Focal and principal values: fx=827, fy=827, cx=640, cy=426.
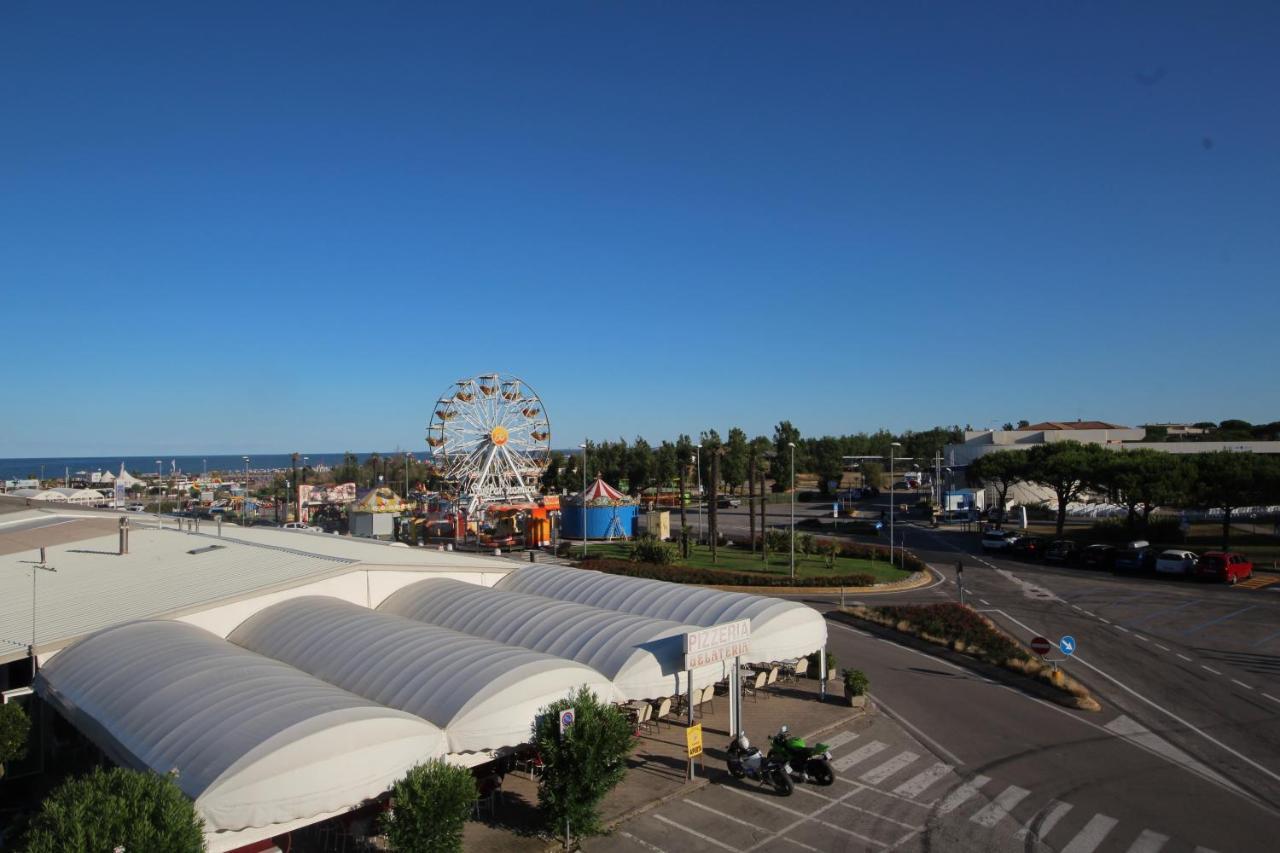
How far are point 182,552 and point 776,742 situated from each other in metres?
22.2

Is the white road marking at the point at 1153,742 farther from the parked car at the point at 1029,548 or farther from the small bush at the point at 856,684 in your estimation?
the parked car at the point at 1029,548

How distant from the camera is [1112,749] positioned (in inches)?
679

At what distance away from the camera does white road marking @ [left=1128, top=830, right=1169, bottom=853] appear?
42.0 feet

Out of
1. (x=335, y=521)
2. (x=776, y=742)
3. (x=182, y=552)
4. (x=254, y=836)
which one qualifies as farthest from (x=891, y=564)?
(x=335, y=521)

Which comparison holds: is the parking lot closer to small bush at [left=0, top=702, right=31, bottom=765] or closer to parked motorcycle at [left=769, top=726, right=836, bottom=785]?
parked motorcycle at [left=769, top=726, right=836, bottom=785]

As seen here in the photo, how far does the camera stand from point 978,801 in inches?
579

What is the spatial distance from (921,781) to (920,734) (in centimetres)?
272

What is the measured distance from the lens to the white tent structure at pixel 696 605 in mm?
19328

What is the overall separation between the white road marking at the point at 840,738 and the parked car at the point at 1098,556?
101 feet

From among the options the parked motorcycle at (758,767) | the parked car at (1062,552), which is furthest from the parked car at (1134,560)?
the parked motorcycle at (758,767)

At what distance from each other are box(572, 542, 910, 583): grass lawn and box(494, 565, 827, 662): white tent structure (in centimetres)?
1699

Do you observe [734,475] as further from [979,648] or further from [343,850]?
[343,850]

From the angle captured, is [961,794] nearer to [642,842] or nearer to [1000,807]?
[1000,807]

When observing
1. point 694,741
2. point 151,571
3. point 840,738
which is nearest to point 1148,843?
point 840,738
